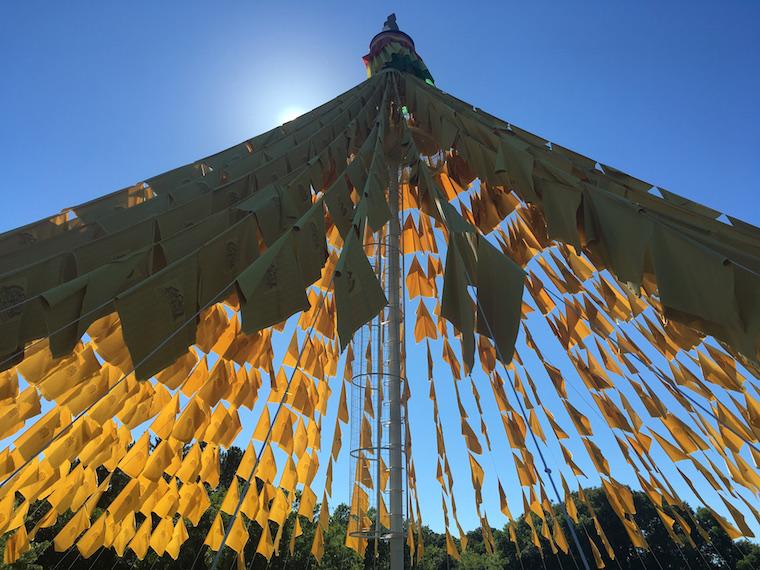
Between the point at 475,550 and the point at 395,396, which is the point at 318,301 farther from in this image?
the point at 475,550

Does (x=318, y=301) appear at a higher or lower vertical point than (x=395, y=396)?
higher

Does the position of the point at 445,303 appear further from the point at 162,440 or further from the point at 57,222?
the point at 162,440

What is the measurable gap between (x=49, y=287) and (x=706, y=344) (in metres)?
5.64

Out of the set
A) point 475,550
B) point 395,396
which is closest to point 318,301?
point 395,396

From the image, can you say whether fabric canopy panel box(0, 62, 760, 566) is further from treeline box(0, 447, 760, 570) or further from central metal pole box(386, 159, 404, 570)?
treeline box(0, 447, 760, 570)

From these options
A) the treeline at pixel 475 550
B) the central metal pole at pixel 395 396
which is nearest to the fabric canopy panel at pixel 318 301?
the central metal pole at pixel 395 396

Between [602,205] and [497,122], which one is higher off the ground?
[497,122]

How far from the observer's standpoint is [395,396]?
190 inches

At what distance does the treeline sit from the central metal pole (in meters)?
10.5

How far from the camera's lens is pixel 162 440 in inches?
191

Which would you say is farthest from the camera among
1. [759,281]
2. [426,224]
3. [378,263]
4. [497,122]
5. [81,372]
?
[426,224]

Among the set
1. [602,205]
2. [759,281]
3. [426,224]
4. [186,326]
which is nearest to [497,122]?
[426,224]

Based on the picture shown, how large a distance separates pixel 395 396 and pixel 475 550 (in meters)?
35.5

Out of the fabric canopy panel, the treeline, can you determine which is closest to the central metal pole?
the fabric canopy panel
